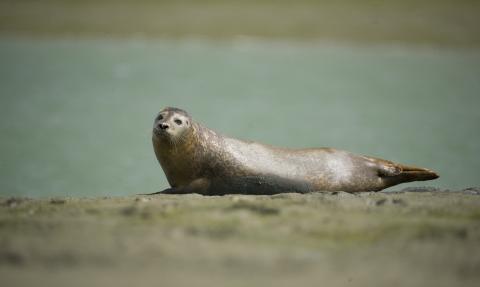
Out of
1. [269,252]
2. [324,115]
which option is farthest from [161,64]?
[269,252]

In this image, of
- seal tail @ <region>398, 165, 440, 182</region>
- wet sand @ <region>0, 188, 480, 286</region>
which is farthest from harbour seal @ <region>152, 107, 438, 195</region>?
wet sand @ <region>0, 188, 480, 286</region>

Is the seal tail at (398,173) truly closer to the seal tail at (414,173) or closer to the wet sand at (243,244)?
the seal tail at (414,173)

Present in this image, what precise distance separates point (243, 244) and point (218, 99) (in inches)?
846

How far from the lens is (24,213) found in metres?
6.33

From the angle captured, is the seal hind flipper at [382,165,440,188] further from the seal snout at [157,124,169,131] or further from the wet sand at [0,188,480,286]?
the seal snout at [157,124,169,131]

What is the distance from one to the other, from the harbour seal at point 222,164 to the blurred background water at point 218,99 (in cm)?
86

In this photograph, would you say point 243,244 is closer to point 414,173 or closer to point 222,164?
point 222,164

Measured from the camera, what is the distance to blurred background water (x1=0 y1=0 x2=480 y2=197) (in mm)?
14648

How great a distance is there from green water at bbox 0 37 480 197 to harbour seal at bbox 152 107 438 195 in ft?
14.0

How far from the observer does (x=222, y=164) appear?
26.5ft

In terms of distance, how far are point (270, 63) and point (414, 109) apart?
14.4 m

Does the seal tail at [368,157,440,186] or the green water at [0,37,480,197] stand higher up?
the green water at [0,37,480,197]

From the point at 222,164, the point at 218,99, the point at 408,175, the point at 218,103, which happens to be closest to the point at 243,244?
the point at 222,164

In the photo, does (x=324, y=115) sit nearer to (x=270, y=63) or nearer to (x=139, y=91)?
(x=139, y=91)
